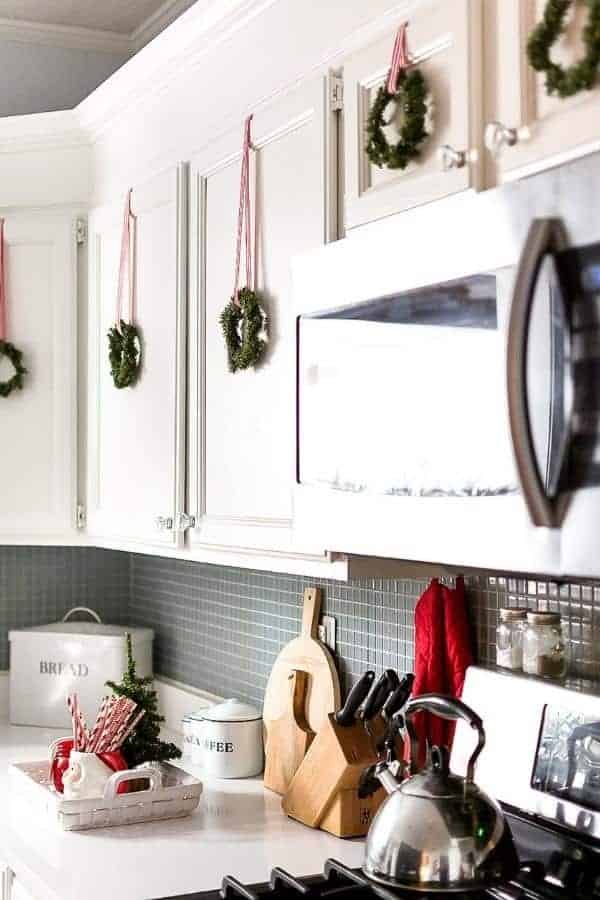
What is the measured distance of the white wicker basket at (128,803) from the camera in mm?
2148

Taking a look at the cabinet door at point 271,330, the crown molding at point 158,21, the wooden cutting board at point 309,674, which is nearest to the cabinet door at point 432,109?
the cabinet door at point 271,330

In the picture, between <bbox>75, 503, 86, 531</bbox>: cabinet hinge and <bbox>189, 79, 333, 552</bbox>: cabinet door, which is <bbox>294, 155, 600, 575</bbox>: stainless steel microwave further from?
<bbox>75, 503, 86, 531</bbox>: cabinet hinge

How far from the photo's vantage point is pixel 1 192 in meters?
2.90

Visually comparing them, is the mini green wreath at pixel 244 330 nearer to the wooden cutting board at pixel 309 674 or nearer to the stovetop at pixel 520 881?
the wooden cutting board at pixel 309 674

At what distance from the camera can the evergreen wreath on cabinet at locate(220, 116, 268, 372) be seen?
200 cm

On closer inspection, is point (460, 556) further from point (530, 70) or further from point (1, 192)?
point (1, 192)

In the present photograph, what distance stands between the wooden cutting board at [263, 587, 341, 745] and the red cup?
0.34m

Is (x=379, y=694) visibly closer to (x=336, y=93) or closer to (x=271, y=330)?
(x=271, y=330)

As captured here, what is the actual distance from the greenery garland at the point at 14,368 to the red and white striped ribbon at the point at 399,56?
1.52 m

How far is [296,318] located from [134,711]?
0.99 meters

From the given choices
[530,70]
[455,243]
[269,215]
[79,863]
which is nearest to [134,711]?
[79,863]

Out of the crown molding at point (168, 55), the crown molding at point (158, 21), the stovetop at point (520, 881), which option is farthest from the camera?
the crown molding at point (158, 21)

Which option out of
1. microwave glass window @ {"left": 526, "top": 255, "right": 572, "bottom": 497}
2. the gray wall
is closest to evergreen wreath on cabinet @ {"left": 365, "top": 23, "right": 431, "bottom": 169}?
microwave glass window @ {"left": 526, "top": 255, "right": 572, "bottom": 497}

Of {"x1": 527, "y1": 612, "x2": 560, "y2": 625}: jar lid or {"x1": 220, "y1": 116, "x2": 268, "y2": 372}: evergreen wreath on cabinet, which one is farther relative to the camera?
{"x1": 220, "y1": 116, "x2": 268, "y2": 372}: evergreen wreath on cabinet
